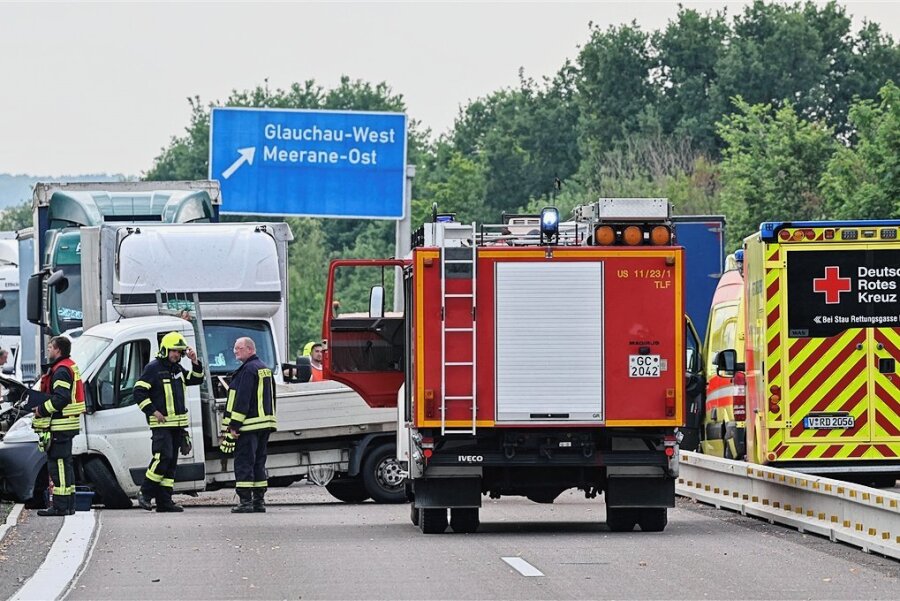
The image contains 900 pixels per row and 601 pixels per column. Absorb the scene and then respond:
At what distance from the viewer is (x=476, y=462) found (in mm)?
16547

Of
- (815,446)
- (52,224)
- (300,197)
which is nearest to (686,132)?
(300,197)

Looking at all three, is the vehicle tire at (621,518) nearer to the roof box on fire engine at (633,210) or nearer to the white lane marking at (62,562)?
the roof box on fire engine at (633,210)

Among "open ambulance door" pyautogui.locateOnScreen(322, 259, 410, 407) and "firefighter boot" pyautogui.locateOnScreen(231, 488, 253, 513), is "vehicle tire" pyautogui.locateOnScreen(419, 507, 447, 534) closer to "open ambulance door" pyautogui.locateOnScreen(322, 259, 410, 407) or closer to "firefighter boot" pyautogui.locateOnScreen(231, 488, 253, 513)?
"open ambulance door" pyautogui.locateOnScreen(322, 259, 410, 407)

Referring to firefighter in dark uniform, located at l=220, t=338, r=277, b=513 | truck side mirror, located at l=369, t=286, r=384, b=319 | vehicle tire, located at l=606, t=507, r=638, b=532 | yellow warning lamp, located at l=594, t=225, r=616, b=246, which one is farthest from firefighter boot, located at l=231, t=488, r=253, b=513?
yellow warning lamp, located at l=594, t=225, r=616, b=246

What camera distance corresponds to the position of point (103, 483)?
20.7 meters

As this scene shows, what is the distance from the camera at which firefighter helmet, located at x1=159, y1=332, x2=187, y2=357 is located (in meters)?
20.4

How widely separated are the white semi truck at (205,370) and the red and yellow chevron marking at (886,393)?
5.50 metres

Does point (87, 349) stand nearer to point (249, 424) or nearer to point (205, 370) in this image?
point (205, 370)

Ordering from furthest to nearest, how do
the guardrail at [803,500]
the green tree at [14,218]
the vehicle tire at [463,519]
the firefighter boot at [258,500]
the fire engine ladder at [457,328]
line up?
the green tree at [14,218] → the firefighter boot at [258,500] → the vehicle tire at [463,519] → the fire engine ladder at [457,328] → the guardrail at [803,500]

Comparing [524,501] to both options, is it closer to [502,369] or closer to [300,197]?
[502,369]

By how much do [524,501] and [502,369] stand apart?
19.7 feet

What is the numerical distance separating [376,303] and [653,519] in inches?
127

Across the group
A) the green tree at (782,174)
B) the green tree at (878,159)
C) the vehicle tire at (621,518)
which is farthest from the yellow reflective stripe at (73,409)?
the green tree at (782,174)

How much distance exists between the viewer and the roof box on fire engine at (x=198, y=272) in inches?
929
